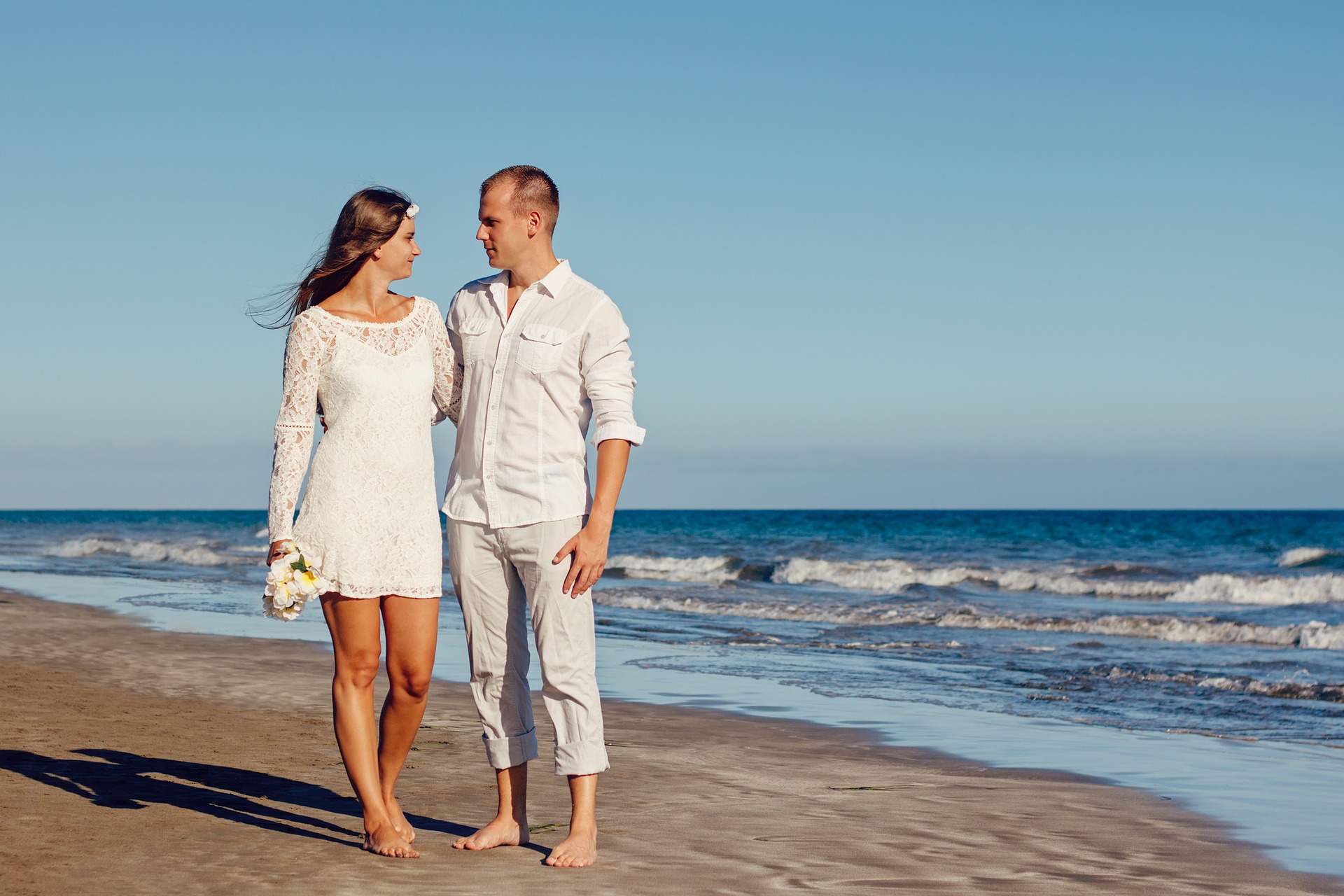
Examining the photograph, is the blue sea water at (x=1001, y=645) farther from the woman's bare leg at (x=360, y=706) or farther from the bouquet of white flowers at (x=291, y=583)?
the bouquet of white flowers at (x=291, y=583)

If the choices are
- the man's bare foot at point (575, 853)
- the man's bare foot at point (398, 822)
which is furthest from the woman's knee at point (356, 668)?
the man's bare foot at point (575, 853)

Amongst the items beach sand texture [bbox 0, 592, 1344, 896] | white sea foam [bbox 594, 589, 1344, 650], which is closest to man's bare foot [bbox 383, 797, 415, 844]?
beach sand texture [bbox 0, 592, 1344, 896]

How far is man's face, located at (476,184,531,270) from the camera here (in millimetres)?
3531

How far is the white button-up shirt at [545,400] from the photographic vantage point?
137 inches

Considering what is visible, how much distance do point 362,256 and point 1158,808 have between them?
12.1 ft

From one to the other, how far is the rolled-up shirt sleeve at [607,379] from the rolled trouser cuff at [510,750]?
Result: 3.12 feet

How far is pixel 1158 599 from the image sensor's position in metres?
21.8

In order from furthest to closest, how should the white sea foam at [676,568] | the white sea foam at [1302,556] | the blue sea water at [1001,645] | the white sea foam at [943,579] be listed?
the white sea foam at [1302,556] < the white sea foam at [676,568] < the white sea foam at [943,579] < the blue sea water at [1001,645]

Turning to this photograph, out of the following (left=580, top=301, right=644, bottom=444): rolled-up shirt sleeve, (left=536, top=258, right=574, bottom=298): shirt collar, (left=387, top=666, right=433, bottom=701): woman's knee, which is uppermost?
(left=536, top=258, right=574, bottom=298): shirt collar

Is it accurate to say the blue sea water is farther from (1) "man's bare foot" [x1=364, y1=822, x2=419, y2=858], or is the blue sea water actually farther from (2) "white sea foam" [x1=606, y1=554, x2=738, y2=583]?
(1) "man's bare foot" [x1=364, y1=822, x2=419, y2=858]

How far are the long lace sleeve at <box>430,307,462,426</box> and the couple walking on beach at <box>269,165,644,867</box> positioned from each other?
0.01 meters

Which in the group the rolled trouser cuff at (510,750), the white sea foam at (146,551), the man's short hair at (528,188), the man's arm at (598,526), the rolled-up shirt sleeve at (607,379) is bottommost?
the white sea foam at (146,551)

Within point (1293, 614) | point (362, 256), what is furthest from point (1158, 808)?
point (1293, 614)

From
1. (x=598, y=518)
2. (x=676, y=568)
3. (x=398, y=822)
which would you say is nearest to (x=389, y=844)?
(x=398, y=822)
